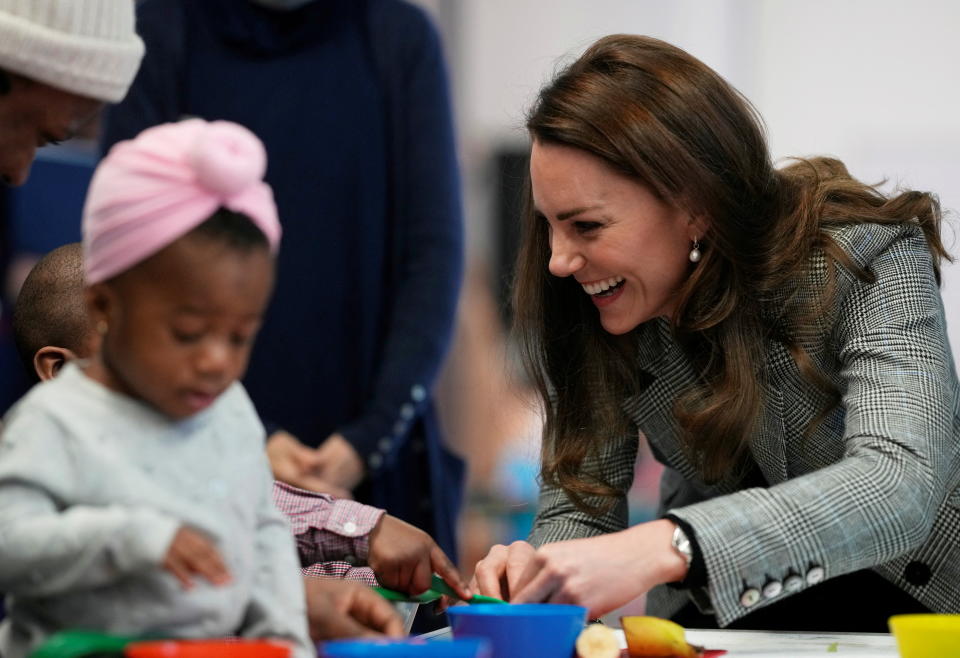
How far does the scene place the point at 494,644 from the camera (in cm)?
104

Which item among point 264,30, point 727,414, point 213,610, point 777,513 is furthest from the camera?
point 264,30

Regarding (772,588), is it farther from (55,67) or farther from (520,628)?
(55,67)

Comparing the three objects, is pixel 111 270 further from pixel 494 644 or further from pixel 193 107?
pixel 193 107

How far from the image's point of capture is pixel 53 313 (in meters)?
1.29

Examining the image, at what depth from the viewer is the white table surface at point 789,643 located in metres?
1.27

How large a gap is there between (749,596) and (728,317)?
41 centimetres

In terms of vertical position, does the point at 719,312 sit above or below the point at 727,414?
above

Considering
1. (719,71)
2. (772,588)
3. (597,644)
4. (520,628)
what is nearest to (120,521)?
(520,628)

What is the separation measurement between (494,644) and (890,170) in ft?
12.4

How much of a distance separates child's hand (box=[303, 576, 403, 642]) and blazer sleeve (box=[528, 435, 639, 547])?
684 millimetres

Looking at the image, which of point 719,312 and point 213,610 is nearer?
point 213,610

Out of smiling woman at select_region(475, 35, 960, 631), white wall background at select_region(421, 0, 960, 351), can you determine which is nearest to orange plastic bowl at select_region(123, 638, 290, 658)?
smiling woman at select_region(475, 35, 960, 631)

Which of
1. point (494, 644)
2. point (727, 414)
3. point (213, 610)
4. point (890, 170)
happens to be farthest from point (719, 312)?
point (890, 170)

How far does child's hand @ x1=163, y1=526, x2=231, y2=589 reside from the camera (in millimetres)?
782
